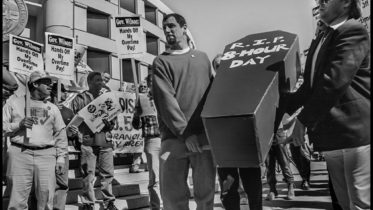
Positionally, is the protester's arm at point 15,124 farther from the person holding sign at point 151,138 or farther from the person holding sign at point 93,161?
the person holding sign at point 151,138

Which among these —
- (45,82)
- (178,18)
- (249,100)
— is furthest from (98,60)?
(249,100)

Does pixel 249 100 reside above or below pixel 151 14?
below

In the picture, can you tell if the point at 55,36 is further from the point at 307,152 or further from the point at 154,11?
the point at 154,11

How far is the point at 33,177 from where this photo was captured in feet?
13.5

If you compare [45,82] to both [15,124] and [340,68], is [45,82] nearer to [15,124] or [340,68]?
[15,124]

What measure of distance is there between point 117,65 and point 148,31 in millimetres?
4583

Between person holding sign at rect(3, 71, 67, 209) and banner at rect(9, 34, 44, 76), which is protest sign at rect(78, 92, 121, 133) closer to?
person holding sign at rect(3, 71, 67, 209)

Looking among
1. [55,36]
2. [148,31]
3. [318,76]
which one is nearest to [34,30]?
[148,31]

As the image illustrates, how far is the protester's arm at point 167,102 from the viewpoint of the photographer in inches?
108

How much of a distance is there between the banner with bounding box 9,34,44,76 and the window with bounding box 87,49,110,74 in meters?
15.9

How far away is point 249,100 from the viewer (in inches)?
90.1

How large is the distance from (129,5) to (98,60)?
494cm

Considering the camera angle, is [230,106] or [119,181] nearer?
[230,106]

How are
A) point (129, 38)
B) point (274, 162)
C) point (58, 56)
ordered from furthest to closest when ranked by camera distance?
1. point (129, 38)
2. point (58, 56)
3. point (274, 162)
